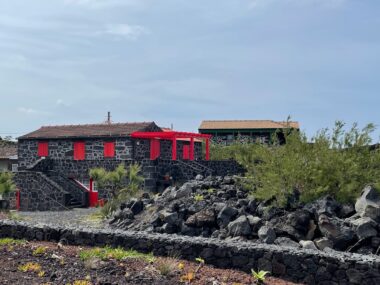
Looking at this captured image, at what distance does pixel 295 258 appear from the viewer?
8062 millimetres

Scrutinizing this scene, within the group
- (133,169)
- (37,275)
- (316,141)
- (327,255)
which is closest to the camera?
(37,275)

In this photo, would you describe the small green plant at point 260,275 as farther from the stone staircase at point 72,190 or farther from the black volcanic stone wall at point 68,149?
the black volcanic stone wall at point 68,149

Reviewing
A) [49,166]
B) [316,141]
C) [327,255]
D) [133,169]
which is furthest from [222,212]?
[49,166]

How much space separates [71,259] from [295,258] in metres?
3.86

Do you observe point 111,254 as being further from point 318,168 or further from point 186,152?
point 186,152

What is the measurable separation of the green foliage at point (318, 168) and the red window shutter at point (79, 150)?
18368 mm

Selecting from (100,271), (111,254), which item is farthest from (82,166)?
(100,271)

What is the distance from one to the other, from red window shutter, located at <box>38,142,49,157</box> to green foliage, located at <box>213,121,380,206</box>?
20766 mm

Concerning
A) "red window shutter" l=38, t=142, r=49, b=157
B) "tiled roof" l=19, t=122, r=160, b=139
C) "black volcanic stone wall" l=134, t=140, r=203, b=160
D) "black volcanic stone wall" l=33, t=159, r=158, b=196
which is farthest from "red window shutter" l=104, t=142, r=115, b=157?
"red window shutter" l=38, t=142, r=49, b=157

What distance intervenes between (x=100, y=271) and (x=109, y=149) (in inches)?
842

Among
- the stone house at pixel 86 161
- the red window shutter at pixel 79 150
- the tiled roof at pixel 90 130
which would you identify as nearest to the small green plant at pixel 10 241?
→ the stone house at pixel 86 161

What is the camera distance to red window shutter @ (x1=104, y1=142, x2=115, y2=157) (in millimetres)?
28391

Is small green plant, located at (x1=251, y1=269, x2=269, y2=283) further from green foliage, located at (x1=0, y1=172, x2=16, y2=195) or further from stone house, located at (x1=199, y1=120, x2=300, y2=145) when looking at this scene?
stone house, located at (x1=199, y1=120, x2=300, y2=145)

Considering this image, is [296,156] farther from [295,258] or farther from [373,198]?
[295,258]
